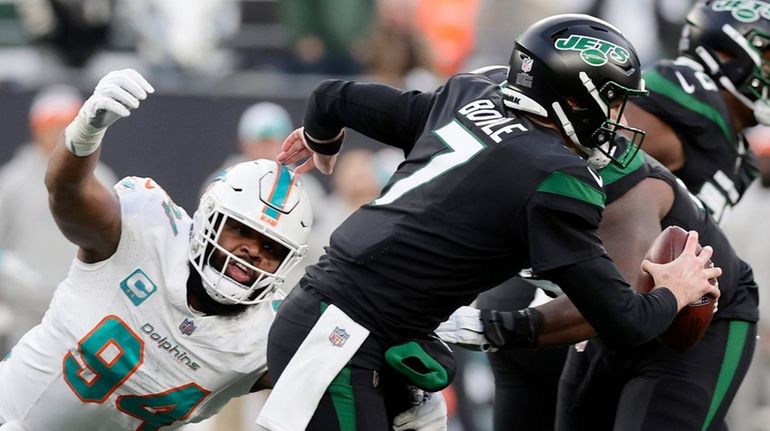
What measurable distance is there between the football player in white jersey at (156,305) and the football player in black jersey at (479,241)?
12.5 inches

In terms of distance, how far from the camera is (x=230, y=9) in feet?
32.6

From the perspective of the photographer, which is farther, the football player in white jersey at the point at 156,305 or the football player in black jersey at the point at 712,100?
the football player in black jersey at the point at 712,100

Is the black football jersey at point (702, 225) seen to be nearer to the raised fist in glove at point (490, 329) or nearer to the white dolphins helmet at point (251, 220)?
the raised fist in glove at point (490, 329)

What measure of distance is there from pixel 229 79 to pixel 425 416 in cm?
532

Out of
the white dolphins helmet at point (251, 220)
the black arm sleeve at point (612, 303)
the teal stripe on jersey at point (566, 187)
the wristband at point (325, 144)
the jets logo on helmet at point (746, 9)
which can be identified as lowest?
the white dolphins helmet at point (251, 220)

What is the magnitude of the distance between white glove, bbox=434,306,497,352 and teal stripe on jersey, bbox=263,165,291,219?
1.84 ft

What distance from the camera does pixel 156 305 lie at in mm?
4395

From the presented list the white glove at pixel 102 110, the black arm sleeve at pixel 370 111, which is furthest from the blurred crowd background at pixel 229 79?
the white glove at pixel 102 110

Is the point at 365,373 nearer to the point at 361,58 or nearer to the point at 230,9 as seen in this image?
the point at 361,58

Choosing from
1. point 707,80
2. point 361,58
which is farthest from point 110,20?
point 707,80

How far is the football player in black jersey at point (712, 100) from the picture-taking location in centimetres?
501

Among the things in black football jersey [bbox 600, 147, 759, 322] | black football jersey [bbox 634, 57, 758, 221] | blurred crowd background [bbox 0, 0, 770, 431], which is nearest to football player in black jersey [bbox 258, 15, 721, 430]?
black football jersey [bbox 600, 147, 759, 322]

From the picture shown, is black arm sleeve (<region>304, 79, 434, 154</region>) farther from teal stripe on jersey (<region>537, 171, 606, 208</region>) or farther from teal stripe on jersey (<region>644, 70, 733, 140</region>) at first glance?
teal stripe on jersey (<region>644, 70, 733, 140</region>)

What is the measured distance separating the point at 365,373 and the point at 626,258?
0.86 meters
